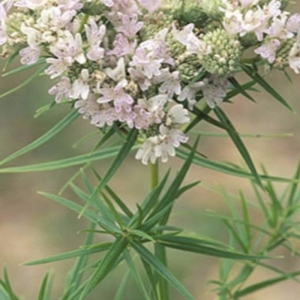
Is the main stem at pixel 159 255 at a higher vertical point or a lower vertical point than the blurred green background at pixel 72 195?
higher

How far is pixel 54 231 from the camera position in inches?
95.1

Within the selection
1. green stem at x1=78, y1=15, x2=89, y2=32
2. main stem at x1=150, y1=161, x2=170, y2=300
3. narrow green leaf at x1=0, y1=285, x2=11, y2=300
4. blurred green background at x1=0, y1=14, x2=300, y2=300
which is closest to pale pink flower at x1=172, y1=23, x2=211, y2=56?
green stem at x1=78, y1=15, x2=89, y2=32

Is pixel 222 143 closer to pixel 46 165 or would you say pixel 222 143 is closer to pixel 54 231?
pixel 54 231

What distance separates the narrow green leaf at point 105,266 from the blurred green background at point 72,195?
4.02 ft

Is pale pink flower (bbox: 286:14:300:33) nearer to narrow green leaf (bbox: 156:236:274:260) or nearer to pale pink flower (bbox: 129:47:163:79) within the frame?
pale pink flower (bbox: 129:47:163:79)

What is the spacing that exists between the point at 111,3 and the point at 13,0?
158mm

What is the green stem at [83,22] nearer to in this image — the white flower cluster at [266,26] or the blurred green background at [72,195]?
the white flower cluster at [266,26]

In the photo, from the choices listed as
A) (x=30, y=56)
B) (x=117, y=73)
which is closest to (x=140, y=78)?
(x=117, y=73)

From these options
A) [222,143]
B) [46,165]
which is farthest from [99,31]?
[222,143]

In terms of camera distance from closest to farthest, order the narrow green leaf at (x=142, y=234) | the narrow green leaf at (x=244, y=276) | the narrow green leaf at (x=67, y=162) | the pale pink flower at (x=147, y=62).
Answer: the pale pink flower at (x=147, y=62)
the narrow green leaf at (x=142, y=234)
the narrow green leaf at (x=67, y=162)
the narrow green leaf at (x=244, y=276)

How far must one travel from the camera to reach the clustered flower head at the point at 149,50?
2.76ft

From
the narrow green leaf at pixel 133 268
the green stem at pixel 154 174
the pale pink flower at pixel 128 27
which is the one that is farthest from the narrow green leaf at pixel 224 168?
the pale pink flower at pixel 128 27

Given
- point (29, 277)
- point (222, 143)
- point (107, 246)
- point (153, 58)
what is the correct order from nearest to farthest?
point (153, 58), point (107, 246), point (29, 277), point (222, 143)

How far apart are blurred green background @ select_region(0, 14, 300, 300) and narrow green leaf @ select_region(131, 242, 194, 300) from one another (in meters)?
1.22
